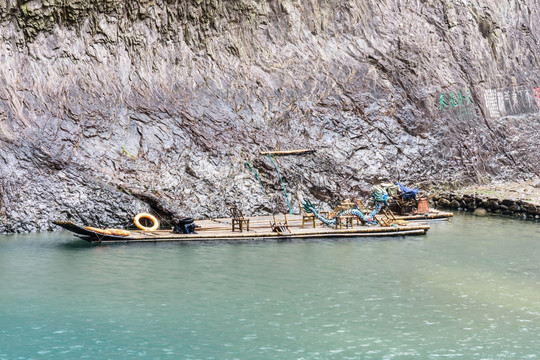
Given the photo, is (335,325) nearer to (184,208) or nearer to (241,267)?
(241,267)

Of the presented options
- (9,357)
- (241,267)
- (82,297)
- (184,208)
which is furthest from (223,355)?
(184,208)

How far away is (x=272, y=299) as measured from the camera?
615 inches

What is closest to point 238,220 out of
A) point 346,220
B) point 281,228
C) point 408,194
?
point 281,228

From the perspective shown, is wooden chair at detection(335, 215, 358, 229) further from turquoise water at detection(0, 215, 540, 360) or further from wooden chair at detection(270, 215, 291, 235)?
wooden chair at detection(270, 215, 291, 235)

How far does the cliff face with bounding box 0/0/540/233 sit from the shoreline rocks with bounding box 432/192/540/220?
1330mm

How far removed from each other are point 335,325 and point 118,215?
1314cm

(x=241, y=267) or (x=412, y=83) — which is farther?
(x=412, y=83)

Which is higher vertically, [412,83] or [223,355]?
[412,83]

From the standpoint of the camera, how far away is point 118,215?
81.3 feet

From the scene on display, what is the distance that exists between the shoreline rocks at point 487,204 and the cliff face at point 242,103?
1.33 metres

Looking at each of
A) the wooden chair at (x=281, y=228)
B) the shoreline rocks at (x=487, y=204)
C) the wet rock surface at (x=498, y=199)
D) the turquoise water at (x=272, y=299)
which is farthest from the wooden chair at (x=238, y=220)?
the shoreline rocks at (x=487, y=204)

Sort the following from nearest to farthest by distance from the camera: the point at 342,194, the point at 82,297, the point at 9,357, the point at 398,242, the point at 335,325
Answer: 1. the point at 9,357
2. the point at 335,325
3. the point at 82,297
4. the point at 398,242
5. the point at 342,194

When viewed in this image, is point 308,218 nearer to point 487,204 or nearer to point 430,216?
point 430,216

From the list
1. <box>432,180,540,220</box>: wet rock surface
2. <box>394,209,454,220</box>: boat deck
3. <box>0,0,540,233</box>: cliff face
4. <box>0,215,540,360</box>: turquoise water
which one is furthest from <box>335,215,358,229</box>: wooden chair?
<box>432,180,540,220</box>: wet rock surface
